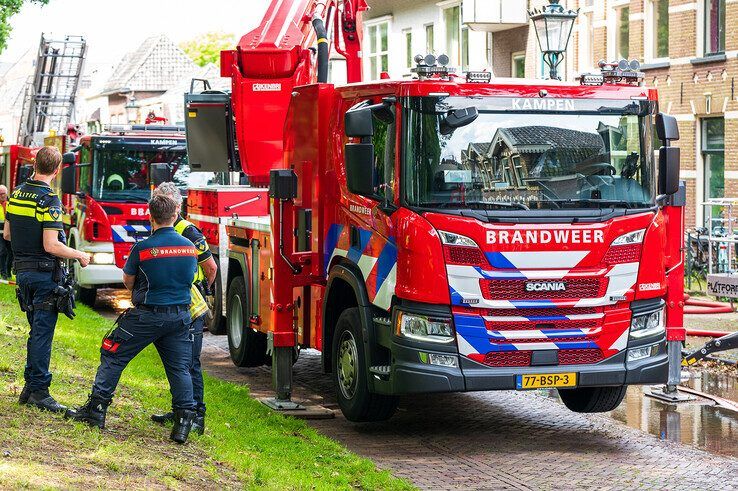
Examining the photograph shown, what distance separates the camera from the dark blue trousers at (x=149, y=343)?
820 cm

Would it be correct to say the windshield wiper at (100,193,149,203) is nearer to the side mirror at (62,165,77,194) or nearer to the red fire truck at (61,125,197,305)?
the red fire truck at (61,125,197,305)

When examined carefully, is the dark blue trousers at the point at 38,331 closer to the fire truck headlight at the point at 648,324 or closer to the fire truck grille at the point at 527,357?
the fire truck grille at the point at 527,357

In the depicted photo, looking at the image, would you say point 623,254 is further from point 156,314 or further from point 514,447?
point 156,314

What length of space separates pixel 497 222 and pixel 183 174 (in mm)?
10281

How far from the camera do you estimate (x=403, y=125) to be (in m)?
9.36

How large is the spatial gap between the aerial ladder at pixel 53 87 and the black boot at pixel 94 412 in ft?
73.0

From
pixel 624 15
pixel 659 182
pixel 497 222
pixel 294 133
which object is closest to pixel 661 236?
pixel 659 182

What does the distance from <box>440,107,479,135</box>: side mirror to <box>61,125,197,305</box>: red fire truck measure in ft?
29.6

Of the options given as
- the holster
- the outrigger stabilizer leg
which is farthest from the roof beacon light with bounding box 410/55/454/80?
the outrigger stabilizer leg

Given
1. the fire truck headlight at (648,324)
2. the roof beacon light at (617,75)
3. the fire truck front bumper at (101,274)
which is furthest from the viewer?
the fire truck front bumper at (101,274)

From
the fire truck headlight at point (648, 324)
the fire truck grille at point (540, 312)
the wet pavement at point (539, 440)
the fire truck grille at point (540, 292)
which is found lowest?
the wet pavement at point (539, 440)

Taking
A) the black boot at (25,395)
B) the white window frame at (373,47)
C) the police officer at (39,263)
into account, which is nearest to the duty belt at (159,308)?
the police officer at (39,263)

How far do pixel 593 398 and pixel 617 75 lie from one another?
2.75 m

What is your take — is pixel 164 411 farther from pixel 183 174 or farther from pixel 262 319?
pixel 183 174
